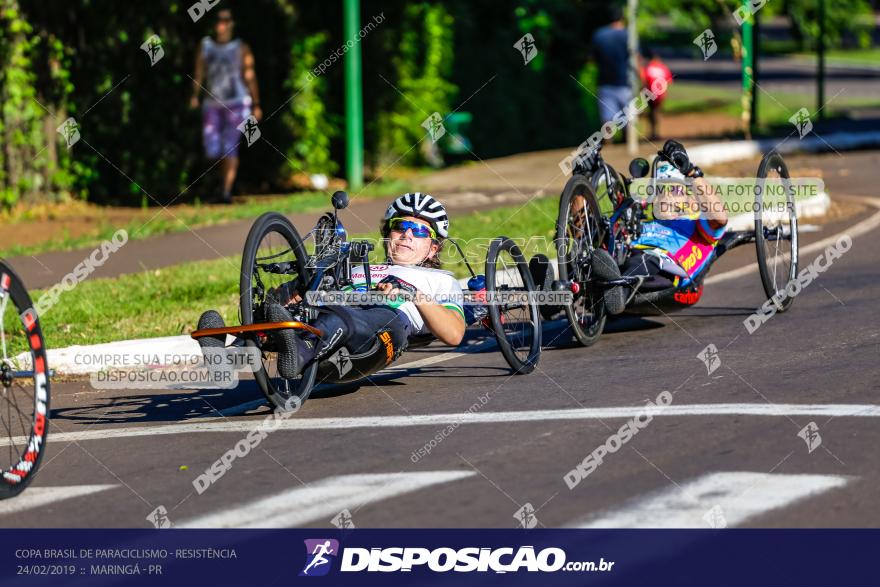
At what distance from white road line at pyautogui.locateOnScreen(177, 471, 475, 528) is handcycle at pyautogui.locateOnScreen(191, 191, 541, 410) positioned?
111cm

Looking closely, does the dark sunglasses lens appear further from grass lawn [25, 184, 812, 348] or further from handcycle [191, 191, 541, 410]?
grass lawn [25, 184, 812, 348]

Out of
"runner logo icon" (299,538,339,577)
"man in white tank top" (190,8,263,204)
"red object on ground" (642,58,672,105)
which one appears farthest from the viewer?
"red object on ground" (642,58,672,105)

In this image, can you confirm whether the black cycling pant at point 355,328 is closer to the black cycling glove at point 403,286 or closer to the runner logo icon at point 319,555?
the black cycling glove at point 403,286

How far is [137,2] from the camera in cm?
1642

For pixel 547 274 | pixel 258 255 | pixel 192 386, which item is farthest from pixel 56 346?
pixel 547 274

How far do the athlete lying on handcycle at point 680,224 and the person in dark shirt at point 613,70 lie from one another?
9.63 metres

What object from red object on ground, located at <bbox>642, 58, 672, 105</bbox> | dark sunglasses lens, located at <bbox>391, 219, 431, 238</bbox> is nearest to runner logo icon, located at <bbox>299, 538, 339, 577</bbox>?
dark sunglasses lens, located at <bbox>391, 219, 431, 238</bbox>

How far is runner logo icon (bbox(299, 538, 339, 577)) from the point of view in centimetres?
535

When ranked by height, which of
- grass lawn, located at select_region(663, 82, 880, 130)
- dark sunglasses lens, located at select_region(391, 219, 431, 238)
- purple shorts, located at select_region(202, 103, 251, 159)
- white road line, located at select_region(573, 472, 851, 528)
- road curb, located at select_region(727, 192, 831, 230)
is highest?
grass lawn, located at select_region(663, 82, 880, 130)

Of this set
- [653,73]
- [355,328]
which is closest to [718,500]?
[355,328]

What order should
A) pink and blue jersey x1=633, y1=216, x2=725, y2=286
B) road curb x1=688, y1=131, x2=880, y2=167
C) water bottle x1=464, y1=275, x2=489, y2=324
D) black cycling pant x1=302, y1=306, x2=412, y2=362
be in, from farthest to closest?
road curb x1=688, y1=131, x2=880, y2=167 < pink and blue jersey x1=633, y1=216, x2=725, y2=286 < water bottle x1=464, y1=275, x2=489, y2=324 < black cycling pant x1=302, y1=306, x2=412, y2=362

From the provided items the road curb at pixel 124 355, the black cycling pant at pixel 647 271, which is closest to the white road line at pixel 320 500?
the road curb at pixel 124 355

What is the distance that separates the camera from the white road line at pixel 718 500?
5.55m

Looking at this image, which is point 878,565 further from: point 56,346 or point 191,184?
point 191,184
